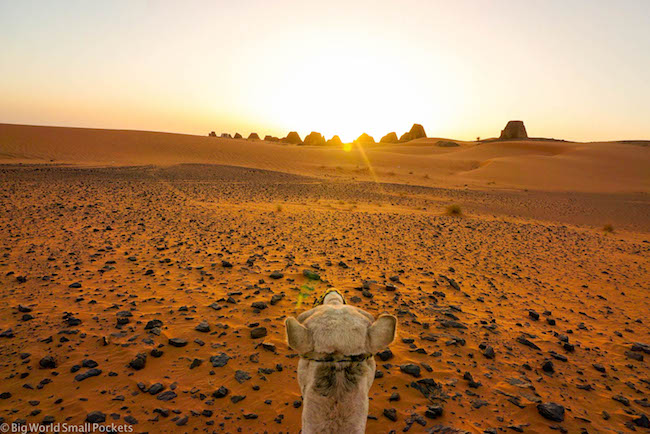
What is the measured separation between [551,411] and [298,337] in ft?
12.5

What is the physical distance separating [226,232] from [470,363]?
7885 mm

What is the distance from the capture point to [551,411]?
3.62 m

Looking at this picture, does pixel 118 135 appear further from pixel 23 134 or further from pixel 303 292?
pixel 303 292

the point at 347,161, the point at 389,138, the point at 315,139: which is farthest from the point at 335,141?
the point at 347,161

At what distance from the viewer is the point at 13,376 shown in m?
3.59

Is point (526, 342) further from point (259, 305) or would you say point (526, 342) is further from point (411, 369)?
point (259, 305)

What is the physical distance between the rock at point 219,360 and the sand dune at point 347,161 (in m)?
25.3

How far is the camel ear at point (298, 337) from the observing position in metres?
1.72

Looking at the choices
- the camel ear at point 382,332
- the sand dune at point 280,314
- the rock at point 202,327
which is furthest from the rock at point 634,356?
the rock at point 202,327

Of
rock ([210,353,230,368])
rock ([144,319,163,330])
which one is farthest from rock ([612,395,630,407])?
rock ([144,319,163,330])

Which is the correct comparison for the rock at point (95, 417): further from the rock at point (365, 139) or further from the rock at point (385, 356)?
the rock at point (365, 139)

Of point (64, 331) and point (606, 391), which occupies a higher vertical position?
point (64, 331)

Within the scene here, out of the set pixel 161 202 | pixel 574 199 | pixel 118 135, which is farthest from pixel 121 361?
pixel 118 135

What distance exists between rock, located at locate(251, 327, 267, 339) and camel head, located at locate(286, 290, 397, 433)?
3.19m
